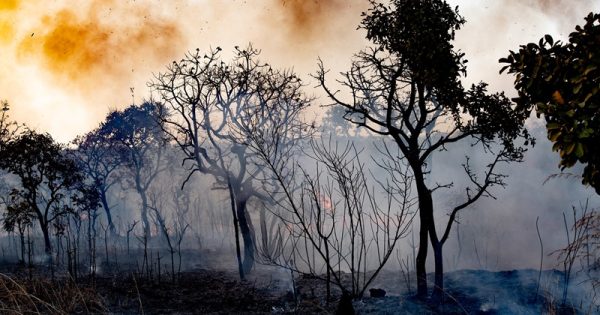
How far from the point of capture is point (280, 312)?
10.5 metres

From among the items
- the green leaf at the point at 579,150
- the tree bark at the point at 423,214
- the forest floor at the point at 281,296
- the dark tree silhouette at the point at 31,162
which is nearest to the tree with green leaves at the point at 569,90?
the green leaf at the point at 579,150

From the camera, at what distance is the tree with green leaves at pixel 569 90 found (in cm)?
441

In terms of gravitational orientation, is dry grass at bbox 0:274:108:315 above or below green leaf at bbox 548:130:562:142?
below

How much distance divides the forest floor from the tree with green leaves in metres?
4.26

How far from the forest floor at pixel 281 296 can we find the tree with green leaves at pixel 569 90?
4259 millimetres

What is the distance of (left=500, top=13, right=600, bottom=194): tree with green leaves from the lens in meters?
4.41

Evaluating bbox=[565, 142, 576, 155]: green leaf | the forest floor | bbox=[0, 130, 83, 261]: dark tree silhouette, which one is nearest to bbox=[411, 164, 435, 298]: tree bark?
the forest floor

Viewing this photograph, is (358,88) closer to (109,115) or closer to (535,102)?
(535,102)

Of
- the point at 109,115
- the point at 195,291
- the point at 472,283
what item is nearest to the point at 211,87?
the point at 195,291

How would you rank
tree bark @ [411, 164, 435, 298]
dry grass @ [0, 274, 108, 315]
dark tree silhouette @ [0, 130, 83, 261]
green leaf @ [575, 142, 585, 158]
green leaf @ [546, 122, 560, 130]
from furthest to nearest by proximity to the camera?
dark tree silhouette @ [0, 130, 83, 261]
tree bark @ [411, 164, 435, 298]
dry grass @ [0, 274, 108, 315]
green leaf @ [546, 122, 560, 130]
green leaf @ [575, 142, 585, 158]

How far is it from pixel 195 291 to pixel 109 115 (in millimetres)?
21819

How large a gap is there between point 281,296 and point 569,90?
1014 centimetres

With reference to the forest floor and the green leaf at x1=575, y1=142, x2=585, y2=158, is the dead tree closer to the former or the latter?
the forest floor

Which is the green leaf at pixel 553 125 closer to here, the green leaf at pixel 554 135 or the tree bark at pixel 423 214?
the green leaf at pixel 554 135
